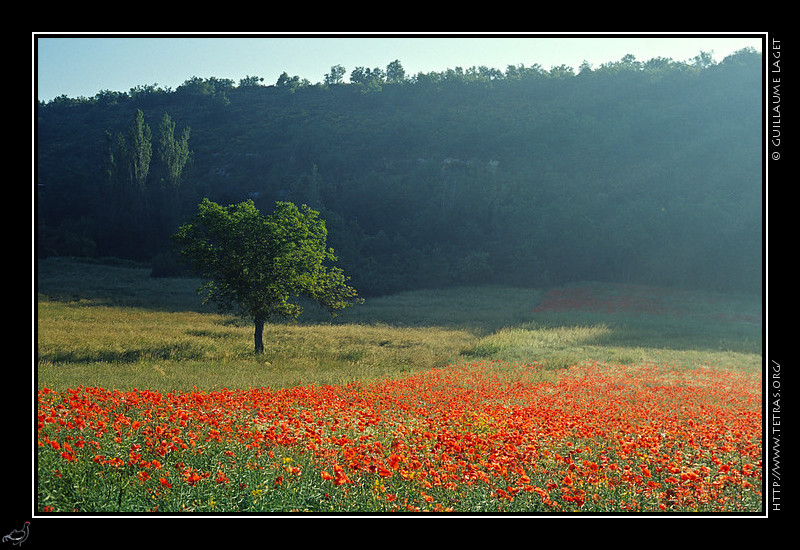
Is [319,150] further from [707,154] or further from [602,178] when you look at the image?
[707,154]

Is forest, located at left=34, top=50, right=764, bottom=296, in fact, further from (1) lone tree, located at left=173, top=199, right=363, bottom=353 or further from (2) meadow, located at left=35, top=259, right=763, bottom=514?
(2) meadow, located at left=35, top=259, right=763, bottom=514

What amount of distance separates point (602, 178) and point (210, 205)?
218 ft

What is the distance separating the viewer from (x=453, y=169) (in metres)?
84.6

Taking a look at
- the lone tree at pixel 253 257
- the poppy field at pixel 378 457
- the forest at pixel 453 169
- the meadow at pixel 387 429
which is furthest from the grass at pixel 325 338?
the forest at pixel 453 169

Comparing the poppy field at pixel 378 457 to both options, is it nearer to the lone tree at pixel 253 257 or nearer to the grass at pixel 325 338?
the grass at pixel 325 338
